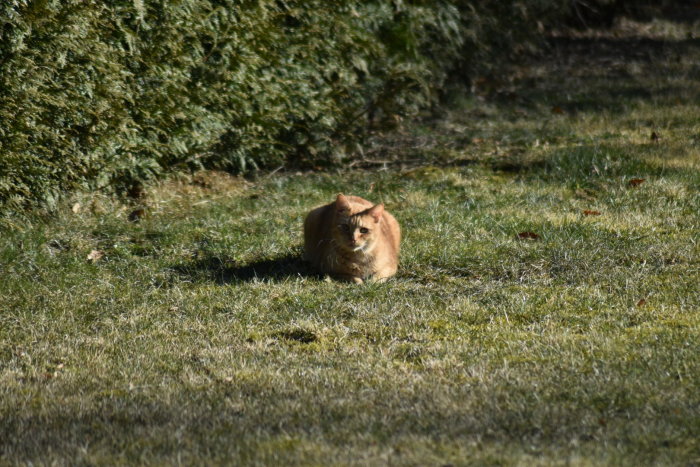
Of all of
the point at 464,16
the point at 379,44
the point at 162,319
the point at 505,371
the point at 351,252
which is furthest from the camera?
the point at 464,16

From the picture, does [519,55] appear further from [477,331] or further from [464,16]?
[477,331]

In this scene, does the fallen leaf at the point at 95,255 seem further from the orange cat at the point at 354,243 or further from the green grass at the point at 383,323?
the orange cat at the point at 354,243

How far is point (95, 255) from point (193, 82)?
2.46 metres

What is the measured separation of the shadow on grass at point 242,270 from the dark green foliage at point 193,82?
1691mm

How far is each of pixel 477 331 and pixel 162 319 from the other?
2090 mm

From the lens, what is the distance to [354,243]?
6.64 meters

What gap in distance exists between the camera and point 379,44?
11.4m

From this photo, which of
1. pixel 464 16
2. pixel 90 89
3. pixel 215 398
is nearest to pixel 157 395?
pixel 215 398

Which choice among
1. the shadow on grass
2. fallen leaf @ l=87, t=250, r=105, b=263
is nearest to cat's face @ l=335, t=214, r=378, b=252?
the shadow on grass

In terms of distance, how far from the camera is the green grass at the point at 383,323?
164 inches

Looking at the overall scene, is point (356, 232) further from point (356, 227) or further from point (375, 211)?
point (375, 211)

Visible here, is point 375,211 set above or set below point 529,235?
above

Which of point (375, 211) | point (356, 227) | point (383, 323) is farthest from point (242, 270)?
point (383, 323)

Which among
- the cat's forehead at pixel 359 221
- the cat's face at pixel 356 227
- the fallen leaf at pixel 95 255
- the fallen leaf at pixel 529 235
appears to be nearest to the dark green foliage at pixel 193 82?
the fallen leaf at pixel 95 255
